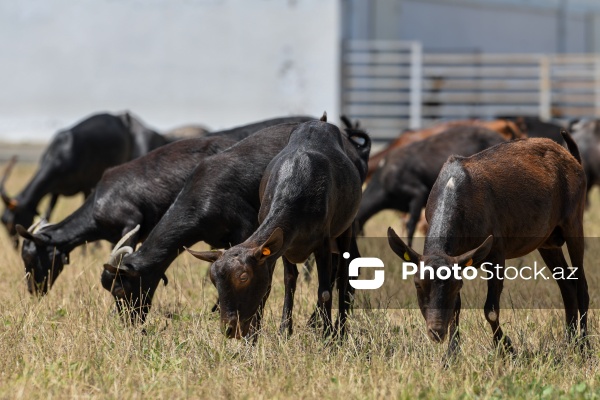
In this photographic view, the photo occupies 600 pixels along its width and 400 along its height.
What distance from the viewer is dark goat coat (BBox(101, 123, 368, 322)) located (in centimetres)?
888

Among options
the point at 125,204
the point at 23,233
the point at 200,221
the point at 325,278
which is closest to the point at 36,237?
the point at 23,233

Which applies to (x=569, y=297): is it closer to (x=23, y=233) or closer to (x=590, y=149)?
(x=23, y=233)

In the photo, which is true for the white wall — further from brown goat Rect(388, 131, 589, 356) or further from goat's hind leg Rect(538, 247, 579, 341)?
brown goat Rect(388, 131, 589, 356)

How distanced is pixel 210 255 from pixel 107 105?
23.7 m

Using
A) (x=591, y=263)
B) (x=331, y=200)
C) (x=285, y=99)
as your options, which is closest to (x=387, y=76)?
(x=285, y=99)

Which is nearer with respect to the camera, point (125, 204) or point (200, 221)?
point (200, 221)

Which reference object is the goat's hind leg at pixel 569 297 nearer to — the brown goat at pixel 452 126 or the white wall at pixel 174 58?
Result: the brown goat at pixel 452 126

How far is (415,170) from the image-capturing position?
13.8 metres

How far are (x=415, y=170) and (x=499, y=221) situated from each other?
20.0 feet

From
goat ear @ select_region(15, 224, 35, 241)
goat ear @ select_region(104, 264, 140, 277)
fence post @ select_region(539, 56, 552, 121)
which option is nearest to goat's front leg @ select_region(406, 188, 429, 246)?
goat ear @ select_region(15, 224, 35, 241)

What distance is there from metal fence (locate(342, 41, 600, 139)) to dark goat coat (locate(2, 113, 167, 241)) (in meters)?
15.1

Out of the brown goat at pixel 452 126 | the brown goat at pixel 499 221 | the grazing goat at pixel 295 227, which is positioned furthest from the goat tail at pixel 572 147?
the brown goat at pixel 452 126

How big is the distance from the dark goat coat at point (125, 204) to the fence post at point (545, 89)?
71.1 ft

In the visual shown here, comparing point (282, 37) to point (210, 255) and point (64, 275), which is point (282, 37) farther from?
point (210, 255)
